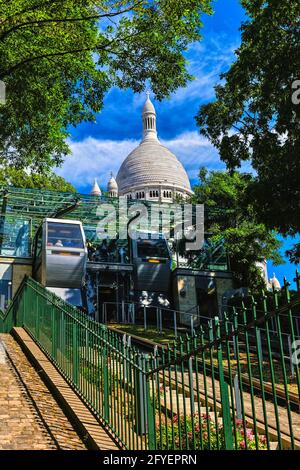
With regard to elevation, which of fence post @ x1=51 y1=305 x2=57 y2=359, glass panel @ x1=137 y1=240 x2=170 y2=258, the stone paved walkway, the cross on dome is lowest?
the stone paved walkway

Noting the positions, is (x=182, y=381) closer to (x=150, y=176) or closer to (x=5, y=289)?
(x=5, y=289)

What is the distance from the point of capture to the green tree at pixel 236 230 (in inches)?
1367

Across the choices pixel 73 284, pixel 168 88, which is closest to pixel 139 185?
pixel 73 284

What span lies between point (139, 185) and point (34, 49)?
95.0m

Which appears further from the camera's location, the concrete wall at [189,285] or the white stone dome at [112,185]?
the white stone dome at [112,185]

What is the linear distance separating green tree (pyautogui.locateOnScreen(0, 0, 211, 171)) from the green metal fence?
7985mm

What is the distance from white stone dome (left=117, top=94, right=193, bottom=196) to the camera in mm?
110250

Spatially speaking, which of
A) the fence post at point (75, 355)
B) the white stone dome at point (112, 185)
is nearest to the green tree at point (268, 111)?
the fence post at point (75, 355)

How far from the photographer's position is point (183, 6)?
1608 centimetres

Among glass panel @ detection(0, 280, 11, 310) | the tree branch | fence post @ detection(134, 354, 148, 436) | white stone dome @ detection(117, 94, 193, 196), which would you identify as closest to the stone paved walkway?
fence post @ detection(134, 354, 148, 436)

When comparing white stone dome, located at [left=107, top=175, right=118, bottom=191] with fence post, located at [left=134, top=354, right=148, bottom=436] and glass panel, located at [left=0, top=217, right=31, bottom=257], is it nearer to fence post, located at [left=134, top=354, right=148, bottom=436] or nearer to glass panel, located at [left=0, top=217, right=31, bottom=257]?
glass panel, located at [left=0, top=217, right=31, bottom=257]

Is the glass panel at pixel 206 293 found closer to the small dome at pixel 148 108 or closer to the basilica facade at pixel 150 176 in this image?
the basilica facade at pixel 150 176

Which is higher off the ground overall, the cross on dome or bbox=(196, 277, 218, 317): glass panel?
the cross on dome

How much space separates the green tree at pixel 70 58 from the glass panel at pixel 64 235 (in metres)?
7.59
